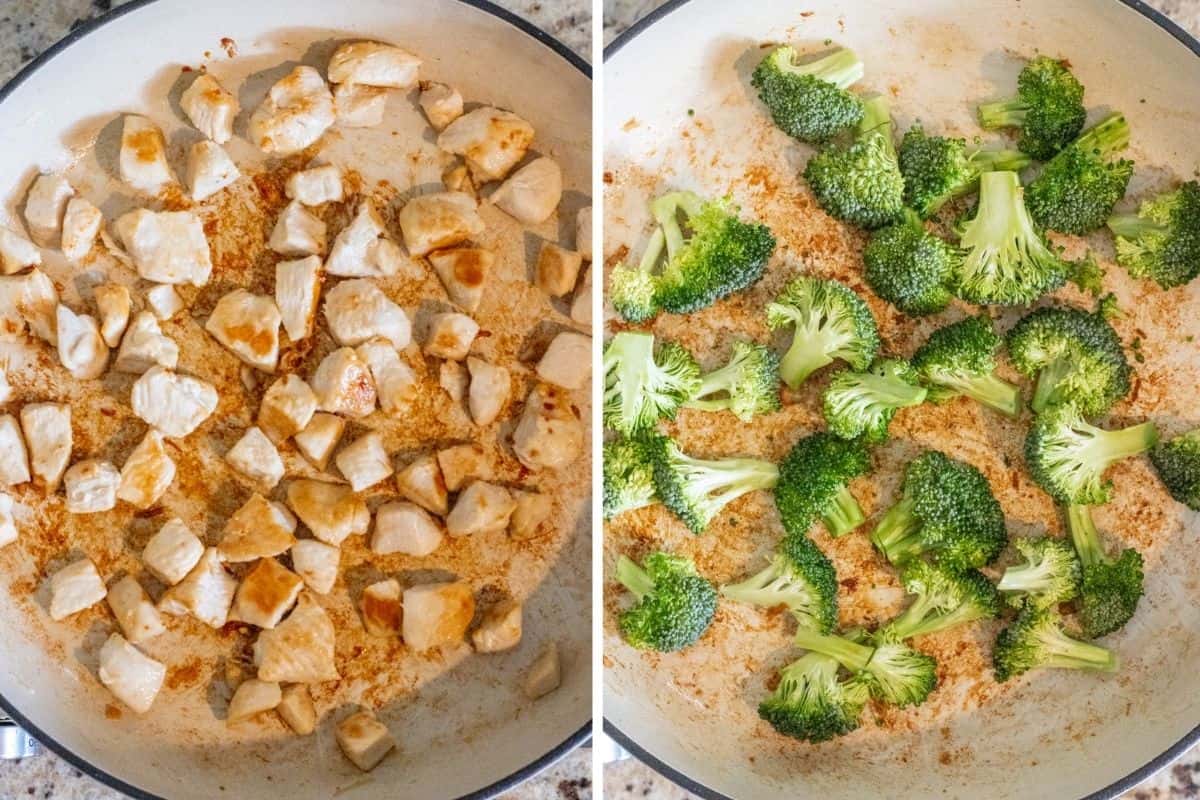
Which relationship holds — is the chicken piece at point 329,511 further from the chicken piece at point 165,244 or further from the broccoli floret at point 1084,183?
the broccoli floret at point 1084,183

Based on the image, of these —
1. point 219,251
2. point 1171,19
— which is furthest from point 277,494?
point 1171,19

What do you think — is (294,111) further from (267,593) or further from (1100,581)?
(1100,581)

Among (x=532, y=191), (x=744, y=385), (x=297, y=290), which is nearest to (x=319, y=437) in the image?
(x=297, y=290)

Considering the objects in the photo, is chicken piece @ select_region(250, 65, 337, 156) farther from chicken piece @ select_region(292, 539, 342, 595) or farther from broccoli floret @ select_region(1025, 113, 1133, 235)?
broccoli floret @ select_region(1025, 113, 1133, 235)

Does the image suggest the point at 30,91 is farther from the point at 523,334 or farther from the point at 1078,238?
the point at 1078,238

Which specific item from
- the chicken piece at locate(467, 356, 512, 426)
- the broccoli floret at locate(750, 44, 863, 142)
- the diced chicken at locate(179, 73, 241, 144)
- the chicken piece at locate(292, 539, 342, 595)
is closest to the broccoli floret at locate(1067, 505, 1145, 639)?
the broccoli floret at locate(750, 44, 863, 142)

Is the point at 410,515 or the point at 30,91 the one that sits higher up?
the point at 30,91
